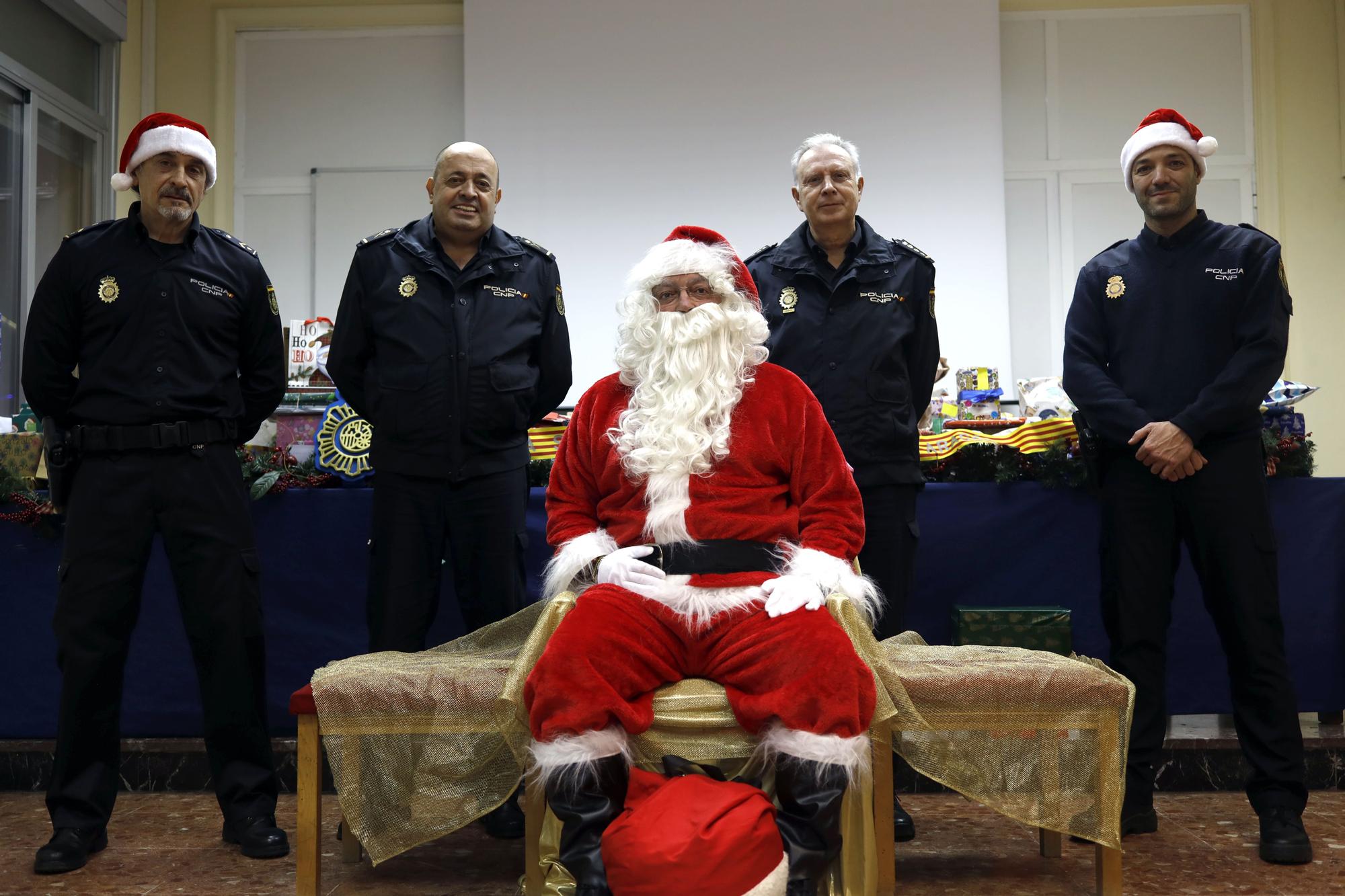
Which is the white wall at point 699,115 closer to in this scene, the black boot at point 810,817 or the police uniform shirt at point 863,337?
the police uniform shirt at point 863,337

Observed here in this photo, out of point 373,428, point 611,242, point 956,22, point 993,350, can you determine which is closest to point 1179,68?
point 956,22

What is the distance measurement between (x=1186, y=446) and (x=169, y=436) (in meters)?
2.58

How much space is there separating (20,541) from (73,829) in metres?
1.27

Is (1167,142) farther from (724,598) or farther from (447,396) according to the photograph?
(447,396)

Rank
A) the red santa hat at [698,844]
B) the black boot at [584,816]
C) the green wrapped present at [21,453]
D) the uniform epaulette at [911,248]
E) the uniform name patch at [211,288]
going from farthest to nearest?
the green wrapped present at [21,453], the uniform epaulette at [911,248], the uniform name patch at [211,288], the black boot at [584,816], the red santa hat at [698,844]

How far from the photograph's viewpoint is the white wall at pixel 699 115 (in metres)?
6.78

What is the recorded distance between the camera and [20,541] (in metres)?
3.82

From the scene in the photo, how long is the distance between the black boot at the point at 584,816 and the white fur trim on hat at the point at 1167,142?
2.08 metres

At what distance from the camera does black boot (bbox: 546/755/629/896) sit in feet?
7.39

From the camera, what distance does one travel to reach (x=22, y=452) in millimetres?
3936

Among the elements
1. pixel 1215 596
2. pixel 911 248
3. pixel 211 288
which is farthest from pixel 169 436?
pixel 1215 596

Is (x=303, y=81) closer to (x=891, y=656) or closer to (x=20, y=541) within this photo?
(x=20, y=541)

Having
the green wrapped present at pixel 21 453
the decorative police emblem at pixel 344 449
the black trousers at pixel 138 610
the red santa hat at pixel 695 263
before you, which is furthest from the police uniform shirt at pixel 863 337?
the green wrapped present at pixel 21 453

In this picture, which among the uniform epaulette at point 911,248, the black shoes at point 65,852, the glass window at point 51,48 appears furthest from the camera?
the glass window at point 51,48
